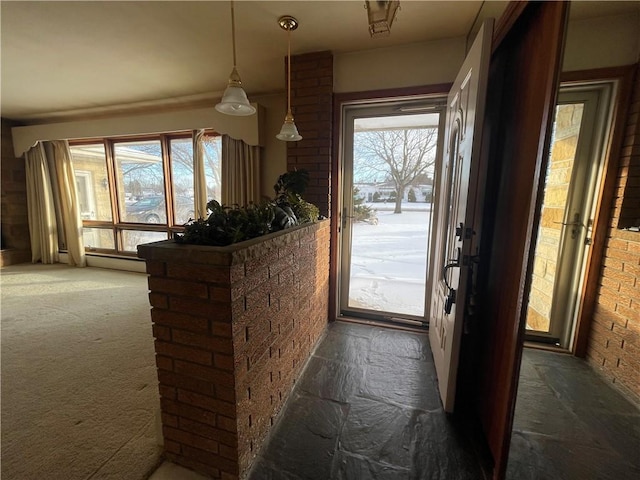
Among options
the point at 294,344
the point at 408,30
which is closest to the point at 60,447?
the point at 294,344

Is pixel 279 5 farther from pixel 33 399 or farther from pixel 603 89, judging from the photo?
pixel 33 399

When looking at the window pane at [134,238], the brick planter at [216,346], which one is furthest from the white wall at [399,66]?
the window pane at [134,238]

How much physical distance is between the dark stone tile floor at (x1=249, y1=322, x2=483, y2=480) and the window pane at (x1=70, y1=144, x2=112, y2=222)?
4705 millimetres

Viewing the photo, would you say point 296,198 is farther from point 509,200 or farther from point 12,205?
point 12,205

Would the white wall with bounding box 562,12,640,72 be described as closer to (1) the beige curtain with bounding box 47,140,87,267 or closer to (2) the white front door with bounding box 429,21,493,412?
(2) the white front door with bounding box 429,21,493,412

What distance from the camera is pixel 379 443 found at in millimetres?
1373

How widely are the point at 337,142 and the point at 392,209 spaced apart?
2.79 ft

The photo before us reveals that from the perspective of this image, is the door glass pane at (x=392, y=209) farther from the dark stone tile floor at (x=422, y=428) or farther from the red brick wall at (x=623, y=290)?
the red brick wall at (x=623, y=290)

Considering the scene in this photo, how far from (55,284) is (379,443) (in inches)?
183

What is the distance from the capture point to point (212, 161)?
12.1 ft

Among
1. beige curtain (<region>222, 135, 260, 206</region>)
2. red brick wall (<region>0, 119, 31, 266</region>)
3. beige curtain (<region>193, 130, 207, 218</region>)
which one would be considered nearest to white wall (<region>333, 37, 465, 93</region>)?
beige curtain (<region>222, 135, 260, 206</region>)

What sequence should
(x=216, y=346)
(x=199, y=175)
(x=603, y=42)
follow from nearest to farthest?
1. (x=216, y=346)
2. (x=603, y=42)
3. (x=199, y=175)

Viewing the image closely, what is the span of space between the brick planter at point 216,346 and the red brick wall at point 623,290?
7.24 feet

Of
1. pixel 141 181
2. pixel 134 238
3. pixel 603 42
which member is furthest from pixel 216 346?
pixel 134 238
